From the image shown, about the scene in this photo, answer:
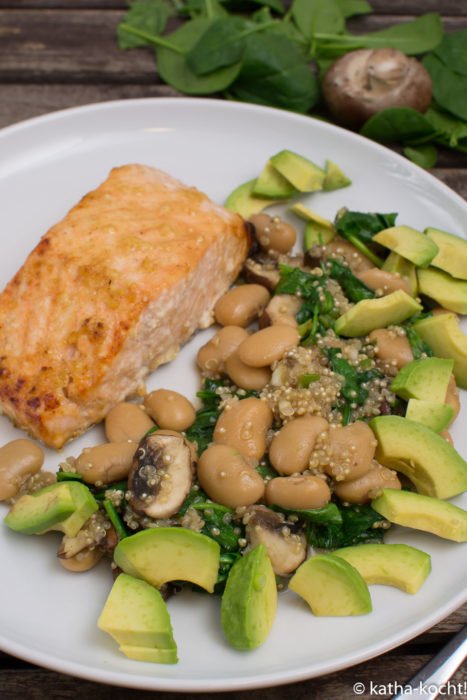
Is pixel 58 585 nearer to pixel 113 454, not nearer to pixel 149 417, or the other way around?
pixel 113 454

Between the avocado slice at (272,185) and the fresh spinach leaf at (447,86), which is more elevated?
the fresh spinach leaf at (447,86)

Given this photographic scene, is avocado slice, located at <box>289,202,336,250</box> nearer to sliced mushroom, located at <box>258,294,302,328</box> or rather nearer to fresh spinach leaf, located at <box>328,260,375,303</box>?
fresh spinach leaf, located at <box>328,260,375,303</box>

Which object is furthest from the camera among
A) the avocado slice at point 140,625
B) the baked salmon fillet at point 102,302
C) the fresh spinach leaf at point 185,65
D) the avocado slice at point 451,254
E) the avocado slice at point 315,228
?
the fresh spinach leaf at point 185,65

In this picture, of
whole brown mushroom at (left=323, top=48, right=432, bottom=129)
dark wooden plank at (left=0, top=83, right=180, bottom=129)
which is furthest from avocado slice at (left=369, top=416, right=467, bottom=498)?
dark wooden plank at (left=0, top=83, right=180, bottom=129)

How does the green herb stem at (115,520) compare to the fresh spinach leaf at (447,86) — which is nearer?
the green herb stem at (115,520)

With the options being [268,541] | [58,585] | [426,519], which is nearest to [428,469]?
[426,519]

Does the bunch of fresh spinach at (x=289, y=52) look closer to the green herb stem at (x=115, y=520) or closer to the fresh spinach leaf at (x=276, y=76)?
the fresh spinach leaf at (x=276, y=76)

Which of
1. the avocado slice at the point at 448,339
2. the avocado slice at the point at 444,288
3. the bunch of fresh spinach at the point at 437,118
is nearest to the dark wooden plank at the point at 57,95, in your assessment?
the bunch of fresh spinach at the point at 437,118
